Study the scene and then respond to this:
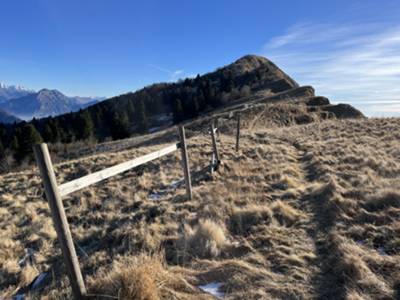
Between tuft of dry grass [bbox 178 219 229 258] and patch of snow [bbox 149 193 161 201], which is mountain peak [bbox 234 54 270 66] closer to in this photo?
patch of snow [bbox 149 193 161 201]

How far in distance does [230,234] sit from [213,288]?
64.3 inches

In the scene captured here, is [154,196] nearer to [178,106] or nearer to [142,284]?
[142,284]

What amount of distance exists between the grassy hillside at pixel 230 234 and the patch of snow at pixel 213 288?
0.08 metres

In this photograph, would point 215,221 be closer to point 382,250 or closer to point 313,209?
point 313,209

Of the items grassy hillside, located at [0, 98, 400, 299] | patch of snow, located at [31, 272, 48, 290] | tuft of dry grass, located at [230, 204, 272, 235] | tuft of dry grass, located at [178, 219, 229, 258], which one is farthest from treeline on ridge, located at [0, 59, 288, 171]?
tuft of dry grass, located at [178, 219, 229, 258]

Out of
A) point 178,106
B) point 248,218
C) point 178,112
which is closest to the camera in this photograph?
point 248,218

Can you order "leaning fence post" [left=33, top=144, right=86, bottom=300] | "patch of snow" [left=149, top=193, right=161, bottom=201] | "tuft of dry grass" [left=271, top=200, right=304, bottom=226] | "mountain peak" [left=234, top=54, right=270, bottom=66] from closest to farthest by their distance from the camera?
"leaning fence post" [left=33, top=144, right=86, bottom=300], "tuft of dry grass" [left=271, top=200, right=304, bottom=226], "patch of snow" [left=149, top=193, right=161, bottom=201], "mountain peak" [left=234, top=54, right=270, bottom=66]

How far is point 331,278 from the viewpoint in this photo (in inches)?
138

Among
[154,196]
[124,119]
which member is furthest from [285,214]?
[124,119]

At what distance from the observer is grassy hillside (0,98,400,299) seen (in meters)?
3.35

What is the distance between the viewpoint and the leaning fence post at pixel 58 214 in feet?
9.86

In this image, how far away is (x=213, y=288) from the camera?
3.42 meters

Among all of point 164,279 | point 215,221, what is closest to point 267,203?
point 215,221

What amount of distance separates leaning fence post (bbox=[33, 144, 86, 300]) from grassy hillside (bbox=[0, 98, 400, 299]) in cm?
26
